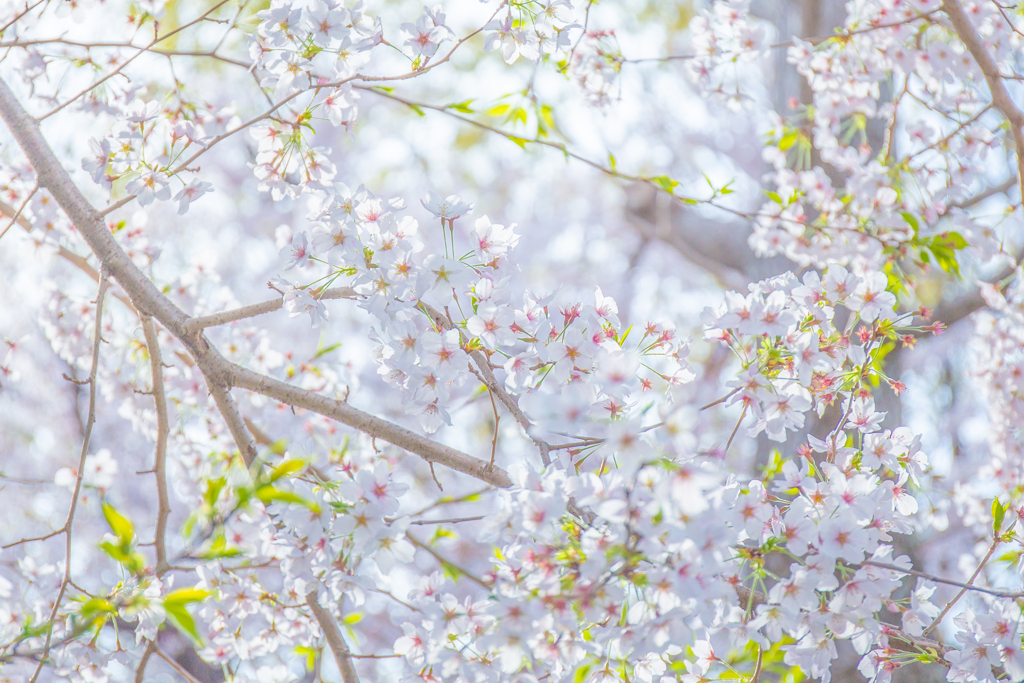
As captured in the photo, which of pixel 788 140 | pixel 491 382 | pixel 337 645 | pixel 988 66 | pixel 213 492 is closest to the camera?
pixel 213 492

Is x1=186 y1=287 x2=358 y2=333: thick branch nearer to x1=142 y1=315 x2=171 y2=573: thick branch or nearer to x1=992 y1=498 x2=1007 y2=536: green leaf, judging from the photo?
x1=142 y1=315 x2=171 y2=573: thick branch

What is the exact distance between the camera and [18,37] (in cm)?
185

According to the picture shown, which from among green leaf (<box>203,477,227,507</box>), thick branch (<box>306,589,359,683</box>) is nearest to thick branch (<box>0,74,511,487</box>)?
thick branch (<box>306,589,359,683</box>)

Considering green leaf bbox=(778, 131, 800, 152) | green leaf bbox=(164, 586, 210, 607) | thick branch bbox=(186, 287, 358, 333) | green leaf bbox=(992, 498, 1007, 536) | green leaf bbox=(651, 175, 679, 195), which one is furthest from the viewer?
green leaf bbox=(778, 131, 800, 152)

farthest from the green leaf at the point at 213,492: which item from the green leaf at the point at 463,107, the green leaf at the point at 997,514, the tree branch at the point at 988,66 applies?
the tree branch at the point at 988,66

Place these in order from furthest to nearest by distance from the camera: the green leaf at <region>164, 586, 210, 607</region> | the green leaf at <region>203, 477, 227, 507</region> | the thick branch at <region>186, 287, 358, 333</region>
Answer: the thick branch at <region>186, 287, 358, 333</region>
the green leaf at <region>203, 477, 227, 507</region>
the green leaf at <region>164, 586, 210, 607</region>

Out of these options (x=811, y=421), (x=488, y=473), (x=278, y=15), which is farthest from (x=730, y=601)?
(x=811, y=421)

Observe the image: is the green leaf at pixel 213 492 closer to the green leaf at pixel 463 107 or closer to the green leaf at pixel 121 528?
the green leaf at pixel 121 528

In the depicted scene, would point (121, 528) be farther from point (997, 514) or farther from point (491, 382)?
point (997, 514)

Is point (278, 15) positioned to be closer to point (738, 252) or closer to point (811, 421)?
point (811, 421)

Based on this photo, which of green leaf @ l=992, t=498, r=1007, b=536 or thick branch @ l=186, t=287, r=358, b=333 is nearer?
thick branch @ l=186, t=287, r=358, b=333

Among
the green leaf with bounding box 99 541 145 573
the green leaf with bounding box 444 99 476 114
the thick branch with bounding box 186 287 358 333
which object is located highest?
the green leaf with bounding box 444 99 476 114

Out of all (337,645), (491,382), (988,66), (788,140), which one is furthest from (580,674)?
(788,140)

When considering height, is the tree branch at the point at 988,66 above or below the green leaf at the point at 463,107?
below
